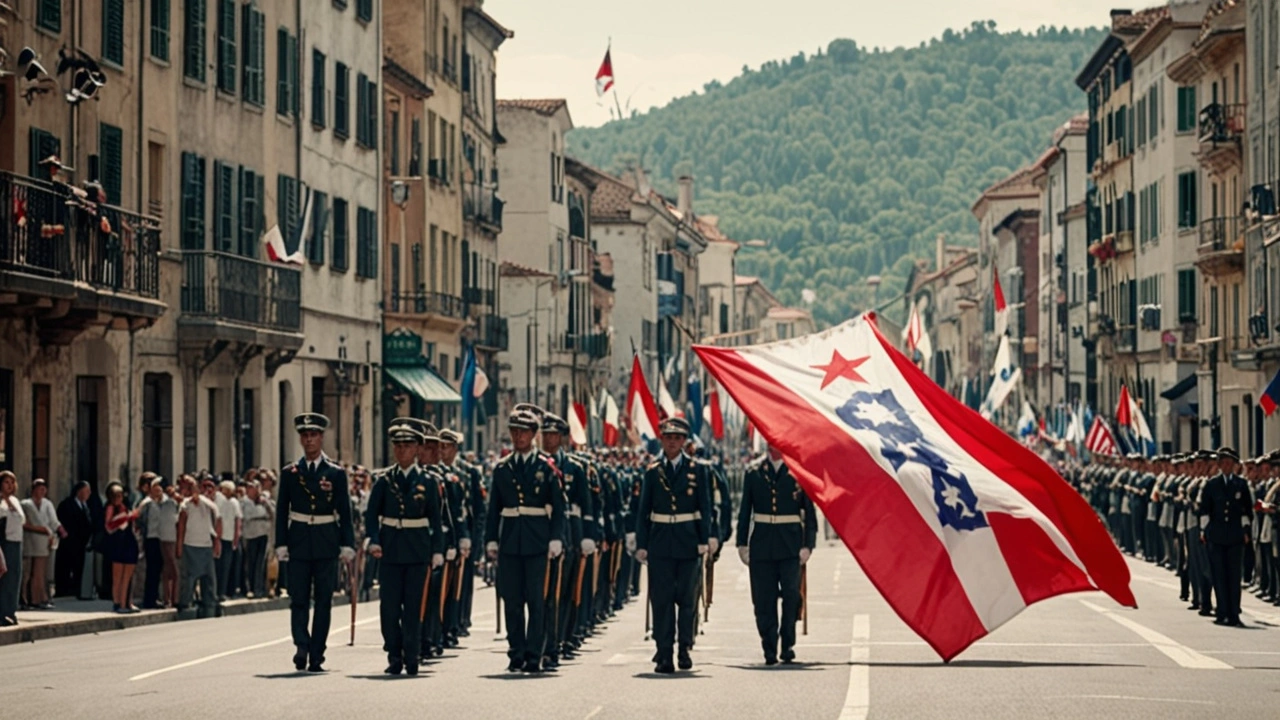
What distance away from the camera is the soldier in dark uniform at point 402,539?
2016 cm

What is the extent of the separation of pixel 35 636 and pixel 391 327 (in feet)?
108

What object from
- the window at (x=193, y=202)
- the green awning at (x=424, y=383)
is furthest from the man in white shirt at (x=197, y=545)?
the green awning at (x=424, y=383)

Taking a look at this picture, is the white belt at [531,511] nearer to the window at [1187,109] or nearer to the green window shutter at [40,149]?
the green window shutter at [40,149]

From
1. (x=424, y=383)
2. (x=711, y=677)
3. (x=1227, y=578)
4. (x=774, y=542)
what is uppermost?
(x=424, y=383)

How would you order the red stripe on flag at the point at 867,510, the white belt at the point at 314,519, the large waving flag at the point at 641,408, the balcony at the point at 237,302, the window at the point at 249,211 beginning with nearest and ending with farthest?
the red stripe on flag at the point at 867,510, the white belt at the point at 314,519, the large waving flag at the point at 641,408, the balcony at the point at 237,302, the window at the point at 249,211

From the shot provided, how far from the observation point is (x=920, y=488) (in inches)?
770

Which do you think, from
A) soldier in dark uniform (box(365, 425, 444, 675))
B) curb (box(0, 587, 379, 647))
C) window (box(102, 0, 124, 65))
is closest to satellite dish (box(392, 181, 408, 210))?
window (box(102, 0, 124, 65))

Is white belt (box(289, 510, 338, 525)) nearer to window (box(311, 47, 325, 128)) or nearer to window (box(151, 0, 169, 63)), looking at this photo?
window (box(151, 0, 169, 63))

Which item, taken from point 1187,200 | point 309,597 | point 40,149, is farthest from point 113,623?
point 1187,200

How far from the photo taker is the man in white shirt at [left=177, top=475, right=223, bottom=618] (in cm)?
3156

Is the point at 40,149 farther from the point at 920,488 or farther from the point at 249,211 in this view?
the point at 920,488

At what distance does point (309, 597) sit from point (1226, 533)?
11769mm

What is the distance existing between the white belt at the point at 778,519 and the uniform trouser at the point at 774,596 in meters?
0.31

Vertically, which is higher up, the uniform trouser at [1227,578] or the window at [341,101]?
the window at [341,101]
